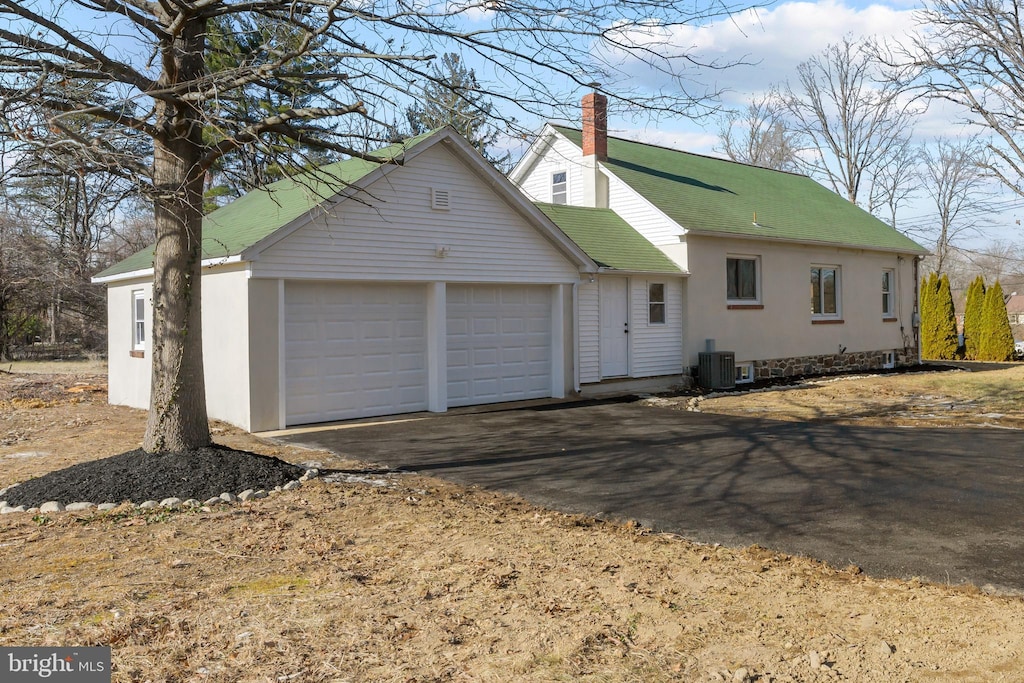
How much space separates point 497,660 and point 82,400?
16.0 m

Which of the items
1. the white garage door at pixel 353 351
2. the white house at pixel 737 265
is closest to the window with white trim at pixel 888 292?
the white house at pixel 737 265

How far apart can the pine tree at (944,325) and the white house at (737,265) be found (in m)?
4.87

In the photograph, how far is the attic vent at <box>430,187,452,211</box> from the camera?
46.7 feet

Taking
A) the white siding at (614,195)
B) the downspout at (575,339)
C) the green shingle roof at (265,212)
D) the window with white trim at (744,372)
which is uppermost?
the white siding at (614,195)

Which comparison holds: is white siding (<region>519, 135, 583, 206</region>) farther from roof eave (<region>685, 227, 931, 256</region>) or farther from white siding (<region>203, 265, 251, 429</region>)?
white siding (<region>203, 265, 251, 429</region>)

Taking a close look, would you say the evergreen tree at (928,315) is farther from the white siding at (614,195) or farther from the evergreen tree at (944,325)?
A: the white siding at (614,195)

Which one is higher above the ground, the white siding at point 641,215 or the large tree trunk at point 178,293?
the white siding at point 641,215

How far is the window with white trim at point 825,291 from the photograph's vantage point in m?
22.2

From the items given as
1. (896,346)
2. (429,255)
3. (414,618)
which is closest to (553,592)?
(414,618)

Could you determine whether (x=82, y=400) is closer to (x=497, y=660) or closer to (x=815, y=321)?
(x=497, y=660)

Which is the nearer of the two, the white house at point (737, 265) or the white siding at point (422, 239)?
the white siding at point (422, 239)

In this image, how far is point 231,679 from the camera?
402 centimetres

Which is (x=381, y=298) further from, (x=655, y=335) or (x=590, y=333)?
(x=655, y=335)

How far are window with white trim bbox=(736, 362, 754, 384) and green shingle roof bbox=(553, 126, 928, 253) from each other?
10.2 ft
